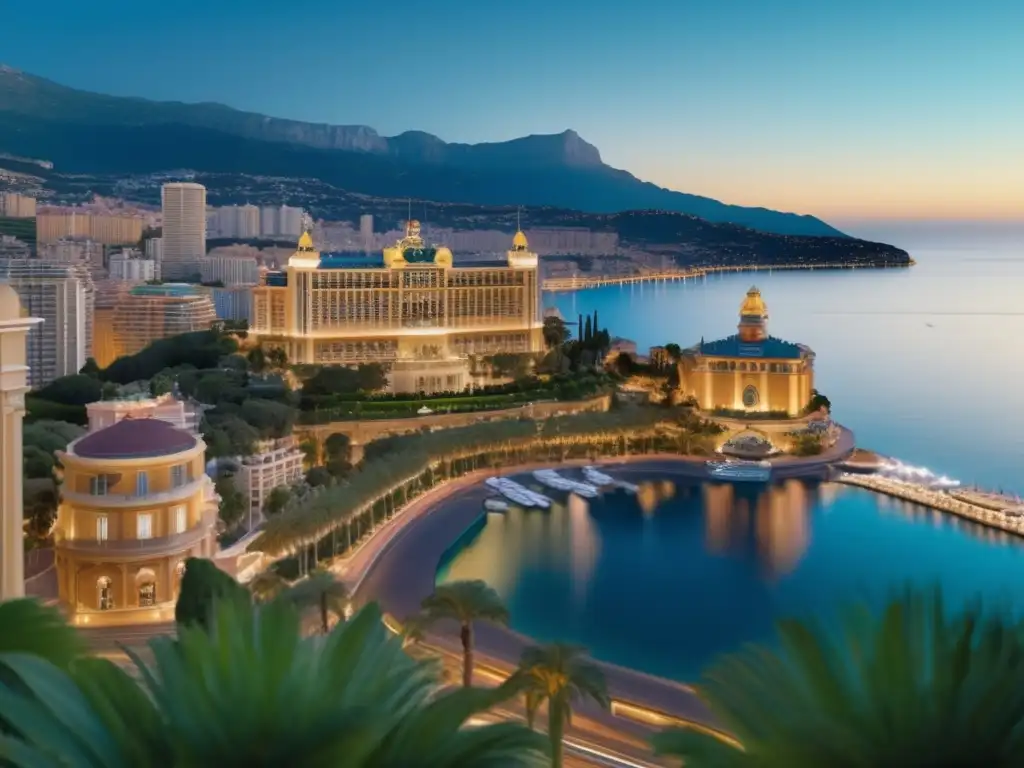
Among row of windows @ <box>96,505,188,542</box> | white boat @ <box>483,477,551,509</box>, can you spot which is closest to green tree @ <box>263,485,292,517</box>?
row of windows @ <box>96,505,188,542</box>

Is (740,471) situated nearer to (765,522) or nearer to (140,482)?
(765,522)

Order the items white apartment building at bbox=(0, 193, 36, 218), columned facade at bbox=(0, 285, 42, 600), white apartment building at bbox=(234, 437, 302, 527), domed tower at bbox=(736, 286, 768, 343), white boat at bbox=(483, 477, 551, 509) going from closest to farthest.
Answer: columned facade at bbox=(0, 285, 42, 600), white apartment building at bbox=(234, 437, 302, 527), white boat at bbox=(483, 477, 551, 509), domed tower at bbox=(736, 286, 768, 343), white apartment building at bbox=(0, 193, 36, 218)

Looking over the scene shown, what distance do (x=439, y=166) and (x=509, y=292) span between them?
165 ft

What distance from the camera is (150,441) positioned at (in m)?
6.61

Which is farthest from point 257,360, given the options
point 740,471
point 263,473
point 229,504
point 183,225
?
point 183,225

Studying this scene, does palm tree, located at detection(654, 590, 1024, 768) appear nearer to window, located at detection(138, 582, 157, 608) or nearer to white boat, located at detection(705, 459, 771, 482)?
window, located at detection(138, 582, 157, 608)

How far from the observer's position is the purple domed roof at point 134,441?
21.3ft

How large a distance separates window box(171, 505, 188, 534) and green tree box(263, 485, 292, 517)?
2.42 m

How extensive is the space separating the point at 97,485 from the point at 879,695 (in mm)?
5882

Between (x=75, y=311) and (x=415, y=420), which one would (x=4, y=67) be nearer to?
(x=75, y=311)

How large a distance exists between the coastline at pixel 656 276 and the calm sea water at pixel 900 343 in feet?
2.83

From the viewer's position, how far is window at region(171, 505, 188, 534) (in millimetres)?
6602

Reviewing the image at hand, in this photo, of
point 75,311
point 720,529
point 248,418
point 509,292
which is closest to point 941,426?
point 509,292

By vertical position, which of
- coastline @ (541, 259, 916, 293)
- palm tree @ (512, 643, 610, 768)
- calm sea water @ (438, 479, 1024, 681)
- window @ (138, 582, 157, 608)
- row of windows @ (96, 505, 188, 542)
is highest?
coastline @ (541, 259, 916, 293)
